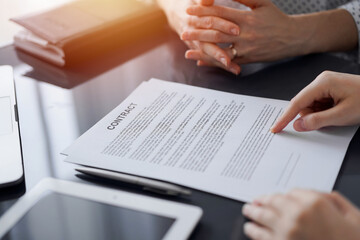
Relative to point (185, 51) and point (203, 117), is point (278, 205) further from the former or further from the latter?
point (185, 51)

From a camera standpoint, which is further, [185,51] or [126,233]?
[185,51]

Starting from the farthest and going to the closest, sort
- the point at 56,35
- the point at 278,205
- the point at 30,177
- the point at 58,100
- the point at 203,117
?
the point at 56,35, the point at 58,100, the point at 203,117, the point at 30,177, the point at 278,205

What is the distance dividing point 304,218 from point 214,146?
0.75 ft

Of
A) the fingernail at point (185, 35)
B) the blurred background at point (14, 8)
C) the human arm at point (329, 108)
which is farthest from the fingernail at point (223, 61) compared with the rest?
the blurred background at point (14, 8)

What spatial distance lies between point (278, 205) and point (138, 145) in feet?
0.88

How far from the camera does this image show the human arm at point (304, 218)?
50cm

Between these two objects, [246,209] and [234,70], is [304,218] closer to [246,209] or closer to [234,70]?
[246,209]

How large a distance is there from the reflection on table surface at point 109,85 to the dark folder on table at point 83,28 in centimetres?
3

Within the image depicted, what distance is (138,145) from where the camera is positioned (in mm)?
715

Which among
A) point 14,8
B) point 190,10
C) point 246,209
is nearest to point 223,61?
point 190,10

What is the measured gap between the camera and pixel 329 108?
2.54 feet

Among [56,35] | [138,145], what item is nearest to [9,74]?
[56,35]

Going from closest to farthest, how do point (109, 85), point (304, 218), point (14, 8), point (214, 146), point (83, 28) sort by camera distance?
point (304, 218) → point (214, 146) → point (109, 85) → point (83, 28) → point (14, 8)

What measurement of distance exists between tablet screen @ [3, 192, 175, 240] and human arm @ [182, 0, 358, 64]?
52 cm
